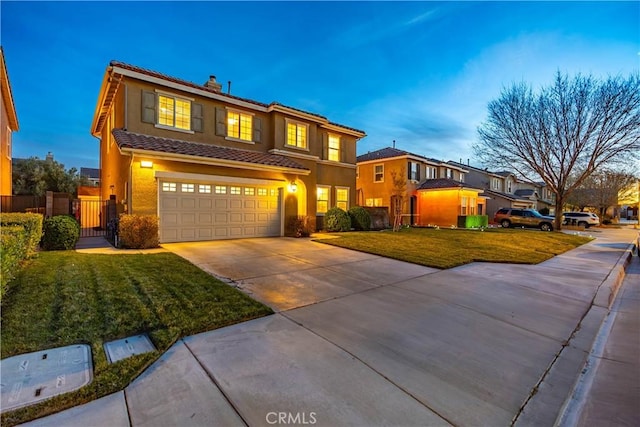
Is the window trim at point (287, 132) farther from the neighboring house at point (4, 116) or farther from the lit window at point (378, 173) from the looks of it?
the lit window at point (378, 173)

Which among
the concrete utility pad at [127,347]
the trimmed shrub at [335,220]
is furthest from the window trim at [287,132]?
the concrete utility pad at [127,347]

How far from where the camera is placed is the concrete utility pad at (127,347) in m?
3.08

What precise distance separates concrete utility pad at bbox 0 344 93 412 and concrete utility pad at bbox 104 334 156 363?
18 centimetres

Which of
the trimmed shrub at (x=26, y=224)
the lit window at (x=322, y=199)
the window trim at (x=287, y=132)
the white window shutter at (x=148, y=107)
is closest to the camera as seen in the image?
the trimmed shrub at (x=26, y=224)

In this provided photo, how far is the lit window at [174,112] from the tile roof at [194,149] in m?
0.74

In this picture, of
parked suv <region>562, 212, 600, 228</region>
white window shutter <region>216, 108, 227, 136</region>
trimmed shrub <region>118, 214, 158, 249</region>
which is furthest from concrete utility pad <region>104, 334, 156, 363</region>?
parked suv <region>562, 212, 600, 228</region>

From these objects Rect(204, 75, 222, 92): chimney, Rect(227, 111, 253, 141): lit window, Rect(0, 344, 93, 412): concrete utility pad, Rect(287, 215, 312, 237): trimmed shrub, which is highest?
Rect(204, 75, 222, 92): chimney

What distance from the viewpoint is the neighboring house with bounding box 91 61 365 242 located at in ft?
33.9

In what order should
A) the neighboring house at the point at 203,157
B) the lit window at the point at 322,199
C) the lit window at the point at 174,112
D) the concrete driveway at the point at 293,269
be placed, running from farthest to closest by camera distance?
the lit window at the point at 322,199
the lit window at the point at 174,112
the neighboring house at the point at 203,157
the concrete driveway at the point at 293,269

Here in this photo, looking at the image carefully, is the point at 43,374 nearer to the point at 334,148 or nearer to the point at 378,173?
the point at 334,148

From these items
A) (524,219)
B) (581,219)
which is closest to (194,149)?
(524,219)

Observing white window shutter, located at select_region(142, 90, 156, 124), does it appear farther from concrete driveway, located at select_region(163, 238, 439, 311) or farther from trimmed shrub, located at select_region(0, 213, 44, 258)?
trimmed shrub, located at select_region(0, 213, 44, 258)

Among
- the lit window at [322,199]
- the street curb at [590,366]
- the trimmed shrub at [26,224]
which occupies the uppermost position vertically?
the lit window at [322,199]

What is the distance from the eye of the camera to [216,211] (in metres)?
11.8
